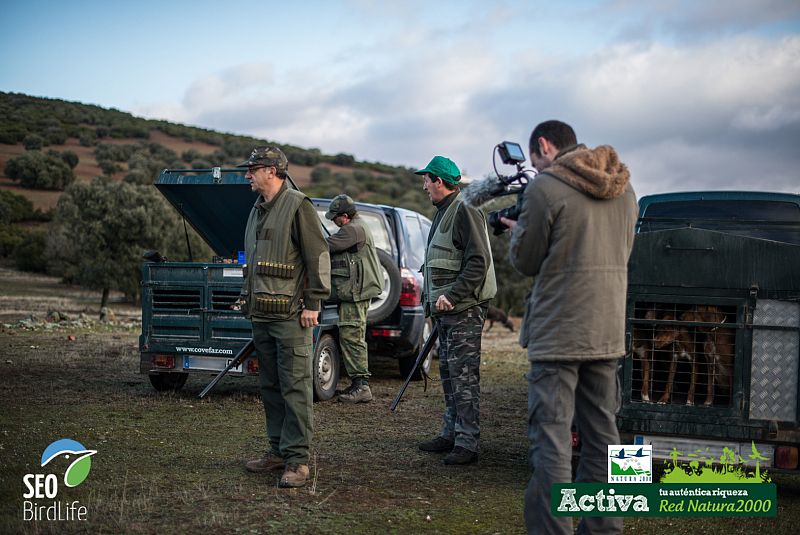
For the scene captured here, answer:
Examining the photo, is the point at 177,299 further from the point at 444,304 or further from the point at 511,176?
the point at 511,176

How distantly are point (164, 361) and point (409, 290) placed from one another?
3.31 m

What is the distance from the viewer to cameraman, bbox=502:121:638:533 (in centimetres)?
371

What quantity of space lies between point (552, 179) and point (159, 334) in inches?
233

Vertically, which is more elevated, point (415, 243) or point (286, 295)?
point (415, 243)

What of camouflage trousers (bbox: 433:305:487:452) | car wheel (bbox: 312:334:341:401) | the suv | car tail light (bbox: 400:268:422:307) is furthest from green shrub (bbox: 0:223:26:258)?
camouflage trousers (bbox: 433:305:487:452)

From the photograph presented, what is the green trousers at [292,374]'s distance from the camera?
5.27 m

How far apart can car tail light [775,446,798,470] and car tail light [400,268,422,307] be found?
18.8 ft

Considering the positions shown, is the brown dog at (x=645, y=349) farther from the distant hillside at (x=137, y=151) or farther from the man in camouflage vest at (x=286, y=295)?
the distant hillside at (x=137, y=151)

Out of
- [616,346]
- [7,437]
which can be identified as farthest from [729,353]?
[7,437]

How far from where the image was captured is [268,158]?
17.7 feet

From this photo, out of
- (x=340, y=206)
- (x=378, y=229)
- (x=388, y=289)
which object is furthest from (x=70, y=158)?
(x=340, y=206)

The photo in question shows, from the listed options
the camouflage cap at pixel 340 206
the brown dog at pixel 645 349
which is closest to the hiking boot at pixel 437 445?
the brown dog at pixel 645 349

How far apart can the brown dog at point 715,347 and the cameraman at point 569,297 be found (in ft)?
5.42

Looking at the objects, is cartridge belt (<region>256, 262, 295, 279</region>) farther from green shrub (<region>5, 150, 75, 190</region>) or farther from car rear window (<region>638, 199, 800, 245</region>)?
green shrub (<region>5, 150, 75, 190</region>)
